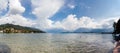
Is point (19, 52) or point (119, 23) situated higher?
point (119, 23)

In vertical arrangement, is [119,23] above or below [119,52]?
above

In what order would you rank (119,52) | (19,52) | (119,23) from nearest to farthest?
1. (119,52)
2. (19,52)
3. (119,23)

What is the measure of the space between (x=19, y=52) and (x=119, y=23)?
10703 centimetres

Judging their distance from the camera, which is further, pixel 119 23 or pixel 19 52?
pixel 119 23

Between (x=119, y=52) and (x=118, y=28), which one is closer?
(x=119, y=52)

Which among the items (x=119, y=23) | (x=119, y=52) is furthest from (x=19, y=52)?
(x=119, y=23)

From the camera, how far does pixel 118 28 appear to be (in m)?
152

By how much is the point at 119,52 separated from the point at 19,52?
27.6 meters

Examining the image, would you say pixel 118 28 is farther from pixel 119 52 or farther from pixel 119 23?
pixel 119 52

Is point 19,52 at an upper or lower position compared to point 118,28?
lower

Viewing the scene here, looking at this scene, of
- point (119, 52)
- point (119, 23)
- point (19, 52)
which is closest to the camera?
point (119, 52)

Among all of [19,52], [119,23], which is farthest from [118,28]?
[19,52]

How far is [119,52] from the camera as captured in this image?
3938 centimetres

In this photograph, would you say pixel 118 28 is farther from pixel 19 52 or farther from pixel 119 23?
pixel 19 52
